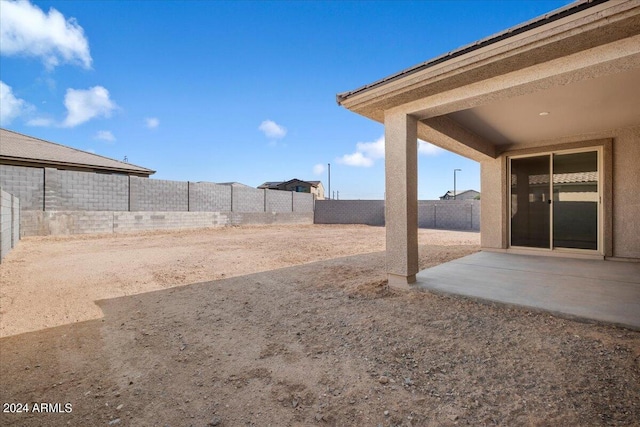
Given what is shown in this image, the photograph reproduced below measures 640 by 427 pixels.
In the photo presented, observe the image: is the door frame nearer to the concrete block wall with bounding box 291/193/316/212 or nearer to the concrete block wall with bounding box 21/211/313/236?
the concrete block wall with bounding box 21/211/313/236

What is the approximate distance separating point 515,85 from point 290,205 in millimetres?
17406

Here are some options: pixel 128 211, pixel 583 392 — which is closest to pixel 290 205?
pixel 128 211

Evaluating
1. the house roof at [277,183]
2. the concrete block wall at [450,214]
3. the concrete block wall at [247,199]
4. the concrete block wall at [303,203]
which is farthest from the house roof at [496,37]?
the house roof at [277,183]

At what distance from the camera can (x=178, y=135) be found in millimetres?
22719

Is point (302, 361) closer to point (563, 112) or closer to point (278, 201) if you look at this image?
point (563, 112)

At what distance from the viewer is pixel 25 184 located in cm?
948

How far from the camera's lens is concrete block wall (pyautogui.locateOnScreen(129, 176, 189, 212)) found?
12.1m

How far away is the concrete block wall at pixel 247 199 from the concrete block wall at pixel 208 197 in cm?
40

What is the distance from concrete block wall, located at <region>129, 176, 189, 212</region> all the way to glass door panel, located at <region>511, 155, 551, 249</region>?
1374 cm

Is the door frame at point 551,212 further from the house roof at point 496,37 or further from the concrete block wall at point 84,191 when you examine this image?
the concrete block wall at point 84,191

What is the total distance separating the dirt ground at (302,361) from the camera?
1534mm

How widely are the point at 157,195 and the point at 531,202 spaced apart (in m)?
14.2

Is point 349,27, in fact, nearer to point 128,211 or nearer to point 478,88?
point 478,88

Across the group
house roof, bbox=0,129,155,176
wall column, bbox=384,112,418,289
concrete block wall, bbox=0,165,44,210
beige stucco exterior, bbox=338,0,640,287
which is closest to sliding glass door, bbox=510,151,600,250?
beige stucco exterior, bbox=338,0,640,287
